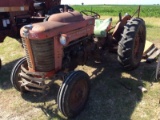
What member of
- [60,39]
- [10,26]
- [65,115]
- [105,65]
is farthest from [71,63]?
[10,26]

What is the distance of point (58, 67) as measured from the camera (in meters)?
4.06

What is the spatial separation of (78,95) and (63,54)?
0.77m

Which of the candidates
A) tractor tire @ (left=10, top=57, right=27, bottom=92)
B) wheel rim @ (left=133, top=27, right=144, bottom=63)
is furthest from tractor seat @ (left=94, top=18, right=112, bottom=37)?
tractor tire @ (left=10, top=57, right=27, bottom=92)

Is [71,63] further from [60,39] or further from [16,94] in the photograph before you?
[16,94]

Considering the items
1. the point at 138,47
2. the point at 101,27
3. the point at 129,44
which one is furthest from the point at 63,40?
the point at 138,47

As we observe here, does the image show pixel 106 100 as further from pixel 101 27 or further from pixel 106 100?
pixel 101 27

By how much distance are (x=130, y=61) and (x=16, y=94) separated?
2.56m

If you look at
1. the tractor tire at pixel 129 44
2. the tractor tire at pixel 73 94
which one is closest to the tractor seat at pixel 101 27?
the tractor tire at pixel 129 44

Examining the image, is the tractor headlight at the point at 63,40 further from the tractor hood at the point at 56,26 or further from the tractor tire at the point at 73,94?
the tractor tire at the point at 73,94

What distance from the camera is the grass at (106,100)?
4031mm

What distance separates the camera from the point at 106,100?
4453 mm

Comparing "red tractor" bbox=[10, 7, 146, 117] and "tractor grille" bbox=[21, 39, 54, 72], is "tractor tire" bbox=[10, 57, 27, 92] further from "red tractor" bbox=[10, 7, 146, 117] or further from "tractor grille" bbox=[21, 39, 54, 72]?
"tractor grille" bbox=[21, 39, 54, 72]

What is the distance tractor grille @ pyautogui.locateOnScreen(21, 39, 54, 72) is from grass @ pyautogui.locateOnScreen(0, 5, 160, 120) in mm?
837

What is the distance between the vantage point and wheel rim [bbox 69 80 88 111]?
12.5ft
